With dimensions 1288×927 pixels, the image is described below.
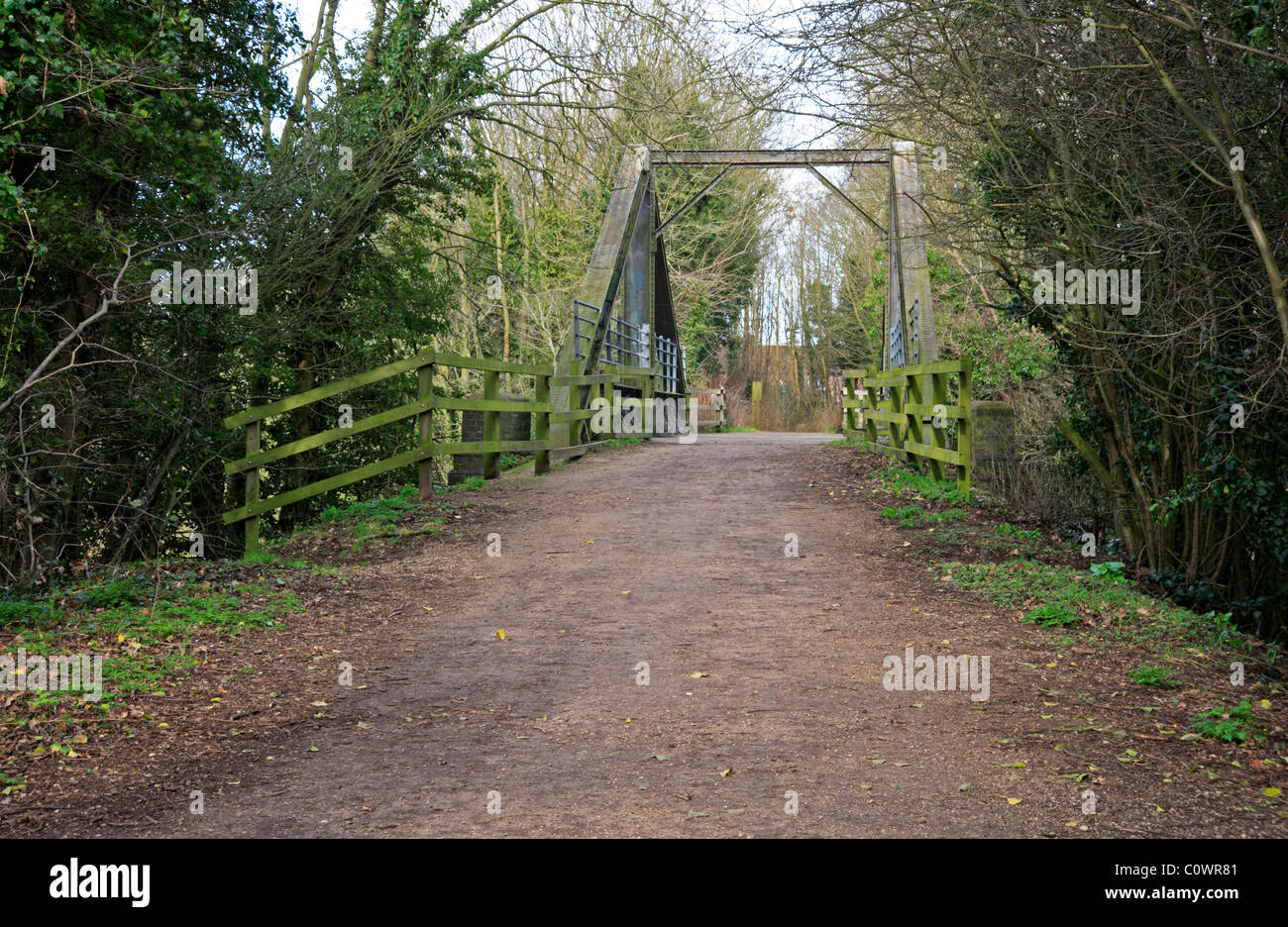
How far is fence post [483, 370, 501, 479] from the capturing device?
12.1m

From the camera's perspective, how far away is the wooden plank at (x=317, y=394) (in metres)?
9.38

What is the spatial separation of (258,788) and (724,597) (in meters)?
3.93

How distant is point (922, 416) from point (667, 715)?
7387mm

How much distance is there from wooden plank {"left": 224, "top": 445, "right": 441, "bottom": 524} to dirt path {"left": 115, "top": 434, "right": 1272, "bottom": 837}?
1604 millimetres

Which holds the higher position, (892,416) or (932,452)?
(892,416)

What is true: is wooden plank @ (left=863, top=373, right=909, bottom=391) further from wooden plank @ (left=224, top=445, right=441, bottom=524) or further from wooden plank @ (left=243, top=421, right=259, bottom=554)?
wooden plank @ (left=243, top=421, right=259, bottom=554)

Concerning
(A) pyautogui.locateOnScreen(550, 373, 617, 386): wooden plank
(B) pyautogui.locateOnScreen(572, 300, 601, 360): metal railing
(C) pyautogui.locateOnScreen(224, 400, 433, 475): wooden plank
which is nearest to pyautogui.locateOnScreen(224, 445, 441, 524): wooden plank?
(C) pyautogui.locateOnScreen(224, 400, 433, 475): wooden plank

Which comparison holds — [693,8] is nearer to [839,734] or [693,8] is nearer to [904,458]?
[904,458]

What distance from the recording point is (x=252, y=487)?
9484mm

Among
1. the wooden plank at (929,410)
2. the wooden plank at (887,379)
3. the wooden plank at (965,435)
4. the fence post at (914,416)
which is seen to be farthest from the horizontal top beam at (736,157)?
the wooden plank at (965,435)

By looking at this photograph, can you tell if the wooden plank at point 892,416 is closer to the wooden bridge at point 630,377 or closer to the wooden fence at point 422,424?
the wooden bridge at point 630,377

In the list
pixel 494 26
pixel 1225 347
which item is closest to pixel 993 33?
pixel 1225 347

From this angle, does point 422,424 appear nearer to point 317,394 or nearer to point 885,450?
point 317,394

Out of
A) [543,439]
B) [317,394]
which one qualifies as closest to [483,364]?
[317,394]
